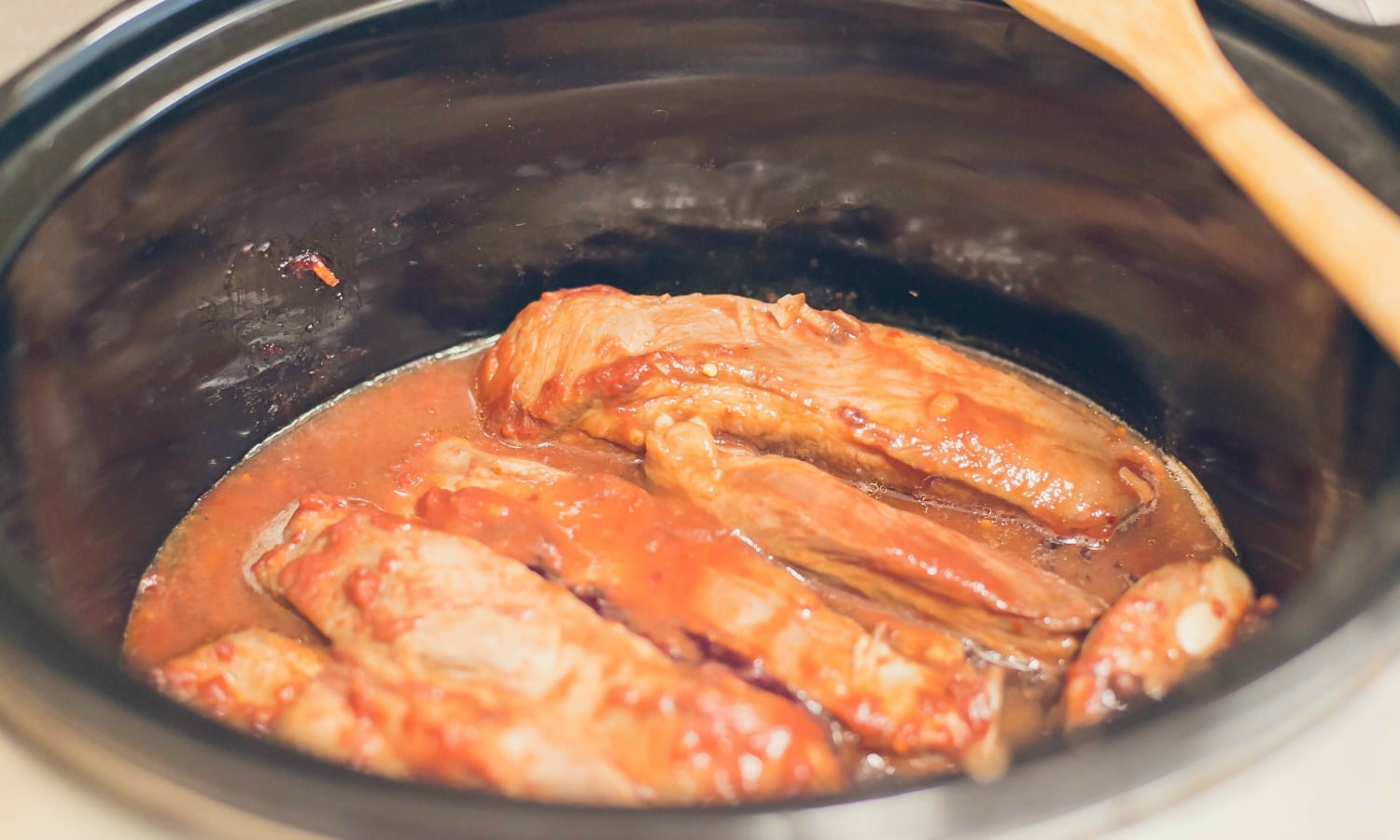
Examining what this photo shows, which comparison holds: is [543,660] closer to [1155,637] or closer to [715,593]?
[715,593]

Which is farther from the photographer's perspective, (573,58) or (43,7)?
(573,58)

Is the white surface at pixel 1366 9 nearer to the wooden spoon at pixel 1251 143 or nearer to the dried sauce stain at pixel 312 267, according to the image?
the wooden spoon at pixel 1251 143

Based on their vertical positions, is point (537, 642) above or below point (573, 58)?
below

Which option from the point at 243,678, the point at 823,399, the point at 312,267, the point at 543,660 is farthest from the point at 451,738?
the point at 312,267

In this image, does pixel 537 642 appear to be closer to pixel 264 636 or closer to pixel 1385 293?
pixel 264 636

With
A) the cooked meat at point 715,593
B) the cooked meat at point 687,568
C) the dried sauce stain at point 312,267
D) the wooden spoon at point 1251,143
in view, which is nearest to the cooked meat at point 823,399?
the cooked meat at point 687,568

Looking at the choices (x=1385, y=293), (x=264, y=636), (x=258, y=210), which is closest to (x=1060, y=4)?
(x=1385, y=293)
